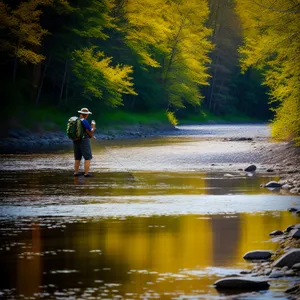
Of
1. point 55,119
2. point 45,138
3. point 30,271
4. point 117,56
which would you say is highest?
point 117,56

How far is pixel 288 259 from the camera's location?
1112 cm

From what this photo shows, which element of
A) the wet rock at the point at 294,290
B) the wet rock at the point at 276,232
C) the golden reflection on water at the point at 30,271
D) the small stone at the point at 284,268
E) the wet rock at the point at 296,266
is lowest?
the golden reflection on water at the point at 30,271

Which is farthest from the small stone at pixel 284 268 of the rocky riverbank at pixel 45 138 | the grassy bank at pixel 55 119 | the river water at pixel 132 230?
the grassy bank at pixel 55 119

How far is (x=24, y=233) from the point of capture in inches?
555

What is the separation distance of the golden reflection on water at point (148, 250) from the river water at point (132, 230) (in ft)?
0.05

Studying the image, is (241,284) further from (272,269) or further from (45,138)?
(45,138)

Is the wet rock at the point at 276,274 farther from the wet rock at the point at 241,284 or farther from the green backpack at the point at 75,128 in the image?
the green backpack at the point at 75,128

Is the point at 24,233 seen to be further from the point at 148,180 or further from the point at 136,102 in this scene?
the point at 136,102

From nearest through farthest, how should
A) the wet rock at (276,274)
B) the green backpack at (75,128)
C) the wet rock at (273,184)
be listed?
the wet rock at (276,274) < the wet rock at (273,184) < the green backpack at (75,128)

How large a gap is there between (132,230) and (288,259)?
12.4 feet

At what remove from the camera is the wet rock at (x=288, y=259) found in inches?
437

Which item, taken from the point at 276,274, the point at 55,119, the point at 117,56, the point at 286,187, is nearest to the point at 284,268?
the point at 276,274

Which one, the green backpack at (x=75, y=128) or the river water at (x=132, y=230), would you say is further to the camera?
the green backpack at (x=75, y=128)

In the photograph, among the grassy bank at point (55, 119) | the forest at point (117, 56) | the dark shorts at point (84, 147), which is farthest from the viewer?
the grassy bank at point (55, 119)
